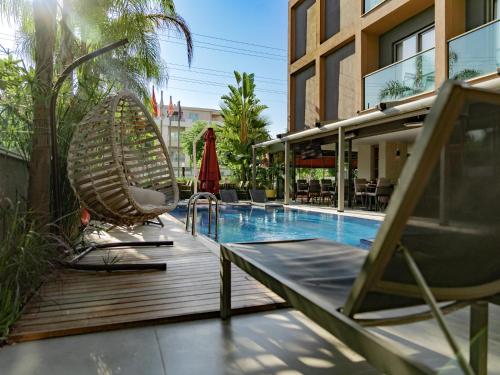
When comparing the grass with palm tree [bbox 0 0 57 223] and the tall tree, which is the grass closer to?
palm tree [bbox 0 0 57 223]

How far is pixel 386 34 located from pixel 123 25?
7.34m

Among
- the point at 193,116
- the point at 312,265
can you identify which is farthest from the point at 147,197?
the point at 193,116

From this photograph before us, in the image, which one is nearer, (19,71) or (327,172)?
(19,71)

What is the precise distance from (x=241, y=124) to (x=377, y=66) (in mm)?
7644

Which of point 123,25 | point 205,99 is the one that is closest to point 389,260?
point 123,25

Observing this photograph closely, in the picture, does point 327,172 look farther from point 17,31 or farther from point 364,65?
point 17,31

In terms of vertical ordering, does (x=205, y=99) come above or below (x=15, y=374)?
above

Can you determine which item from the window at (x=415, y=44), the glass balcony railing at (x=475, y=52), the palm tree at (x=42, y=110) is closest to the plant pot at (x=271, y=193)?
the window at (x=415, y=44)

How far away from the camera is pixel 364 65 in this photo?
35.9 feet

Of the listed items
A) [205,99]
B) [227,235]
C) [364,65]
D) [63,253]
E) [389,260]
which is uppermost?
[205,99]

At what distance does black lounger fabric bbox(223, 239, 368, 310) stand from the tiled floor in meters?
0.39

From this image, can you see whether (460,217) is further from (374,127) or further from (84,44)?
(84,44)

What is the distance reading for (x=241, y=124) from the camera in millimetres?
17484

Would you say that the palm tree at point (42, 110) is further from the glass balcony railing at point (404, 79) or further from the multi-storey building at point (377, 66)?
the glass balcony railing at point (404, 79)
